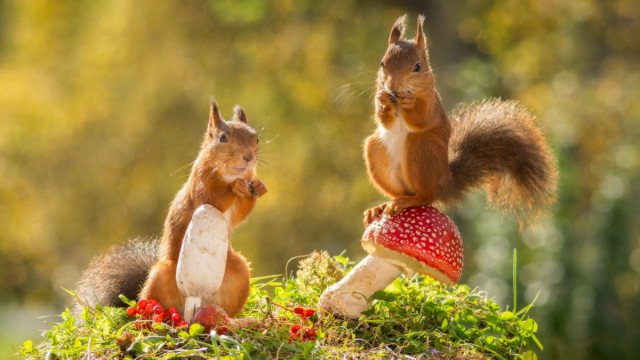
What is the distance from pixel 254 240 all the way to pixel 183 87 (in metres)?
1.91

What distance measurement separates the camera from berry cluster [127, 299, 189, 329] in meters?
2.94

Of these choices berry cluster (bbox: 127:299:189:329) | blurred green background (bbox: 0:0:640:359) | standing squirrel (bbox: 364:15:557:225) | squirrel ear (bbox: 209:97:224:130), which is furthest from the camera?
blurred green background (bbox: 0:0:640:359)

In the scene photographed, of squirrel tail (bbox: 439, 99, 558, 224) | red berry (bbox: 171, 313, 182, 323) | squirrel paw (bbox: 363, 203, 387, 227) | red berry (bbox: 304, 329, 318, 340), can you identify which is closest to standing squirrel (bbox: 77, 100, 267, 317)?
red berry (bbox: 171, 313, 182, 323)

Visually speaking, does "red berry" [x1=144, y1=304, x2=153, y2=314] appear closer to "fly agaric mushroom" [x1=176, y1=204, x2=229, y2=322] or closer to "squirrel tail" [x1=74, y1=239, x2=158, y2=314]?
"fly agaric mushroom" [x1=176, y1=204, x2=229, y2=322]

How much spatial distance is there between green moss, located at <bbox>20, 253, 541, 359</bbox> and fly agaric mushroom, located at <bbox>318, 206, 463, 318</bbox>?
0.07 metres

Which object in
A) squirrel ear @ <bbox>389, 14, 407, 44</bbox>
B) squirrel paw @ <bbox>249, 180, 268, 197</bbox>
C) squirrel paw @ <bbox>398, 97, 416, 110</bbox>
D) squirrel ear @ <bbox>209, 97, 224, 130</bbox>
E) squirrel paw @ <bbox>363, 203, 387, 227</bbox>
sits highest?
squirrel ear @ <bbox>389, 14, 407, 44</bbox>

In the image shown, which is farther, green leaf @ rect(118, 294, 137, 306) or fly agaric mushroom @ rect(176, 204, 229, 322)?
green leaf @ rect(118, 294, 137, 306)

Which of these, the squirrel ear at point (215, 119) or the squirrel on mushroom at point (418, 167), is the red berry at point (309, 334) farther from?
the squirrel ear at point (215, 119)

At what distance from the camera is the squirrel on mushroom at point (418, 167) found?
316 centimetres

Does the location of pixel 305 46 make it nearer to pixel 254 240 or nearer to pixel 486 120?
pixel 254 240

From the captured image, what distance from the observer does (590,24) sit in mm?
9070

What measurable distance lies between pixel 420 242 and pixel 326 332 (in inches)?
17.1

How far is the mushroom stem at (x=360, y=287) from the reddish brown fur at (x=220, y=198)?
0.33m

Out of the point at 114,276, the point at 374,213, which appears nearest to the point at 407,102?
the point at 374,213
